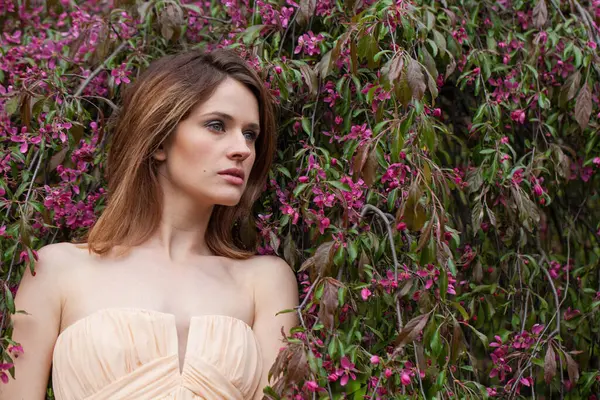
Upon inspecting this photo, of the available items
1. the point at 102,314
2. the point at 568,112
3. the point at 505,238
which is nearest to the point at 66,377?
the point at 102,314

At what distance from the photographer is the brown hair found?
7.73 ft

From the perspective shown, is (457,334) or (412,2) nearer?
(457,334)

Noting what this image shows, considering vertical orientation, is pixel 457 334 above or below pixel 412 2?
below

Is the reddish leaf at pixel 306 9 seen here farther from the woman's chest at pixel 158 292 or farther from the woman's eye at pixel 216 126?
the woman's chest at pixel 158 292

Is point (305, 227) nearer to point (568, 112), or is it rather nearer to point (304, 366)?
point (304, 366)

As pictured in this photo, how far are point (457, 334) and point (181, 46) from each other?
4.27 feet

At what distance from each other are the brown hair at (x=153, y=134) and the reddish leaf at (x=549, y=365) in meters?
0.85

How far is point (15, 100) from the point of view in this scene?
7.68ft

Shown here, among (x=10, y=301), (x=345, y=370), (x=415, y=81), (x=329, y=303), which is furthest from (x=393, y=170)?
(x=10, y=301)

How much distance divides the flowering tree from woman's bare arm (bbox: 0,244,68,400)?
7 centimetres

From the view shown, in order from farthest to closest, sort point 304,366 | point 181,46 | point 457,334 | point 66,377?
point 181,46
point 66,377
point 457,334
point 304,366

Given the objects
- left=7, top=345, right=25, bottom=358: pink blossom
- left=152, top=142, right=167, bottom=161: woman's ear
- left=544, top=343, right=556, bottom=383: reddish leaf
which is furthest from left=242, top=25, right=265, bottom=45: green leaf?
left=544, top=343, right=556, bottom=383: reddish leaf

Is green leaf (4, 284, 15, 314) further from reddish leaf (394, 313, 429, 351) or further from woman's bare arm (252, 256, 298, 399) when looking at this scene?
reddish leaf (394, 313, 429, 351)

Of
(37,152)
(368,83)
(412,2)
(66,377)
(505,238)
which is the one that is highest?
(412,2)
